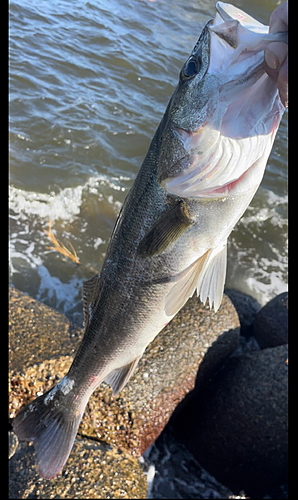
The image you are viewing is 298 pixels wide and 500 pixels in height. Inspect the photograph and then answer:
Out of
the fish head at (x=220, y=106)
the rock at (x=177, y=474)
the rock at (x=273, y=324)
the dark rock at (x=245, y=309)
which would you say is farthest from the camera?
the dark rock at (x=245, y=309)

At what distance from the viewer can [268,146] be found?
2.03 m

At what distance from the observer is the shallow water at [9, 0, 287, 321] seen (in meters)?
7.61

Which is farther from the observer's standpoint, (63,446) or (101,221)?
(101,221)

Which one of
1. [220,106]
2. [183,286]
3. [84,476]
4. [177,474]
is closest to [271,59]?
[220,106]

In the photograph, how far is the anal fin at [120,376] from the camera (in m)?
2.79

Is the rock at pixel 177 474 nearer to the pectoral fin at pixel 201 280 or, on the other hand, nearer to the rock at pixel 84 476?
the rock at pixel 84 476

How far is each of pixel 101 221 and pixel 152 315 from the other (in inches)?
228

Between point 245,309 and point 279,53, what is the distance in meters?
5.40

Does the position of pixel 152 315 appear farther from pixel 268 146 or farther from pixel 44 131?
pixel 44 131

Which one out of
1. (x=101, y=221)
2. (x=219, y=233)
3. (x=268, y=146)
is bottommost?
(x=101, y=221)

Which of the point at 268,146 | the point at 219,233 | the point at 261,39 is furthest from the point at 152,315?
the point at 261,39

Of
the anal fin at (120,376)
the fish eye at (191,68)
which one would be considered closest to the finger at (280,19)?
the fish eye at (191,68)

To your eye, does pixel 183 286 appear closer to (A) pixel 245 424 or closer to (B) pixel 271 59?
(B) pixel 271 59

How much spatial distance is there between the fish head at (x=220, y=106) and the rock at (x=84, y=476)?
267 centimetres
